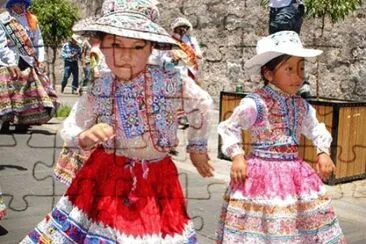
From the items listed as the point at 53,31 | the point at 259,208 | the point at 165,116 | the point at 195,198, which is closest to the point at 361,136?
the point at 195,198

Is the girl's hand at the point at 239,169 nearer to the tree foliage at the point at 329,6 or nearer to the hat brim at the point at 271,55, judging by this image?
the hat brim at the point at 271,55

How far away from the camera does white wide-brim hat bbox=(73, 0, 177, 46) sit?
8.93 feet

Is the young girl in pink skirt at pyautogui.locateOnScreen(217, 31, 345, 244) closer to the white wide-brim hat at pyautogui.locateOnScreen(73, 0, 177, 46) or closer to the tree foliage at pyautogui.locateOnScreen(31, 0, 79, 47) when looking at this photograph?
the white wide-brim hat at pyautogui.locateOnScreen(73, 0, 177, 46)

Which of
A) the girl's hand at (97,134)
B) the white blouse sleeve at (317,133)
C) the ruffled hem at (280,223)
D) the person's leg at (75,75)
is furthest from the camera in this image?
the person's leg at (75,75)

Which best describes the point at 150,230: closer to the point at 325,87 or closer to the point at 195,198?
the point at 195,198

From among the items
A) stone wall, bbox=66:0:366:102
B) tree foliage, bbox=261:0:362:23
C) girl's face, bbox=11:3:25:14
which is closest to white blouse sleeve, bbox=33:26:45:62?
girl's face, bbox=11:3:25:14

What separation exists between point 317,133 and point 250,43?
21.5 ft

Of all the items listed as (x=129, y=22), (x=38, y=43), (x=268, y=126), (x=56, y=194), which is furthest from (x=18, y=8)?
(x=129, y=22)

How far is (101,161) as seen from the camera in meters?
2.85

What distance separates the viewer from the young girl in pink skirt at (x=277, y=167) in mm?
3316

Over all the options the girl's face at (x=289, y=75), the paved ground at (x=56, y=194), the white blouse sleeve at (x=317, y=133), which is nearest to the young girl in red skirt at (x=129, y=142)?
the girl's face at (x=289, y=75)

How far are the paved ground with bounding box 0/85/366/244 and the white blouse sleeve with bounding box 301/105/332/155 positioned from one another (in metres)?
0.60

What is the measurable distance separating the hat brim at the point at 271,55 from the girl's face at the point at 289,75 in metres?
0.06

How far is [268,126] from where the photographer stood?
11.3 feet
